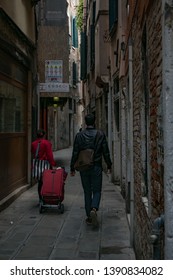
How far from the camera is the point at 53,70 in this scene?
1592 cm

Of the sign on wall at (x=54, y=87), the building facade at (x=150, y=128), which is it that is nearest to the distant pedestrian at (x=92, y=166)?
the building facade at (x=150, y=128)

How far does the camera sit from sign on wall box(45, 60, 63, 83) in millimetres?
15852

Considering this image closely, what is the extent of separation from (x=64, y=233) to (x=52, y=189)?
1.56m

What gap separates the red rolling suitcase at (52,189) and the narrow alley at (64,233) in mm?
179

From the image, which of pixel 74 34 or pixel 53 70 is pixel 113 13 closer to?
pixel 53 70

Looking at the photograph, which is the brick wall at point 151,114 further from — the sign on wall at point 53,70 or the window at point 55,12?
the window at point 55,12

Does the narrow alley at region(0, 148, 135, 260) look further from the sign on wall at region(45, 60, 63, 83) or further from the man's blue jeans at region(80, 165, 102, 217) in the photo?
the sign on wall at region(45, 60, 63, 83)

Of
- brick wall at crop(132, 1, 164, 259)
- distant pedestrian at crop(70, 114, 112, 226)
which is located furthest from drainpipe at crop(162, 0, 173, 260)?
distant pedestrian at crop(70, 114, 112, 226)

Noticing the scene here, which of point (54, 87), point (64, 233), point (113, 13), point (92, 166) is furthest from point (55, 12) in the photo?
point (64, 233)

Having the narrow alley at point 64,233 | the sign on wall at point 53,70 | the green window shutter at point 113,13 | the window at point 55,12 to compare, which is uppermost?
the window at point 55,12

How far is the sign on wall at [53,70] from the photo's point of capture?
15.9 m

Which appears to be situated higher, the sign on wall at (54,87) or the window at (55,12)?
the window at (55,12)

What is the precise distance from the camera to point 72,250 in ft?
20.1

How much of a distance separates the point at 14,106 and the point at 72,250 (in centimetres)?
560
